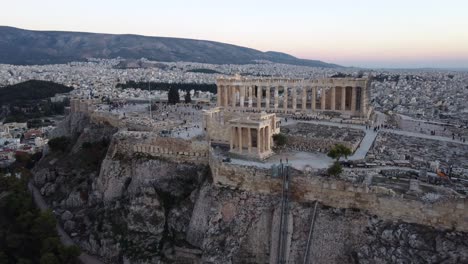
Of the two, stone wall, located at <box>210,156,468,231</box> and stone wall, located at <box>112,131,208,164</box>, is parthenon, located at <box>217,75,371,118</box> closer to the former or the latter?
stone wall, located at <box>112,131,208,164</box>

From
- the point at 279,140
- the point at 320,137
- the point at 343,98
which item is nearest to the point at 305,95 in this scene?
the point at 343,98

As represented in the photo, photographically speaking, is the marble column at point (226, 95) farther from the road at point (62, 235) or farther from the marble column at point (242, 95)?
the road at point (62, 235)

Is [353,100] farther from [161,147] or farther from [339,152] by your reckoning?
[161,147]

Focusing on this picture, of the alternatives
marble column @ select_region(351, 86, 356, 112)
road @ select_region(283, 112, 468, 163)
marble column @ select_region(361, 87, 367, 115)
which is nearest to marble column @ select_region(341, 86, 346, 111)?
marble column @ select_region(351, 86, 356, 112)

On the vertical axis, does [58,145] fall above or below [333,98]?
below

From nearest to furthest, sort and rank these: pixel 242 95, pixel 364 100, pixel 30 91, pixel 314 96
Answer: pixel 364 100 → pixel 314 96 → pixel 242 95 → pixel 30 91

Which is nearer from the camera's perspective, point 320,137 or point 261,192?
point 261,192

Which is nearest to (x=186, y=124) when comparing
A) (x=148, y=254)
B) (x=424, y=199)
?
(x=148, y=254)

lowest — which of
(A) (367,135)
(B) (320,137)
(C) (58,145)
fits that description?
(C) (58,145)
